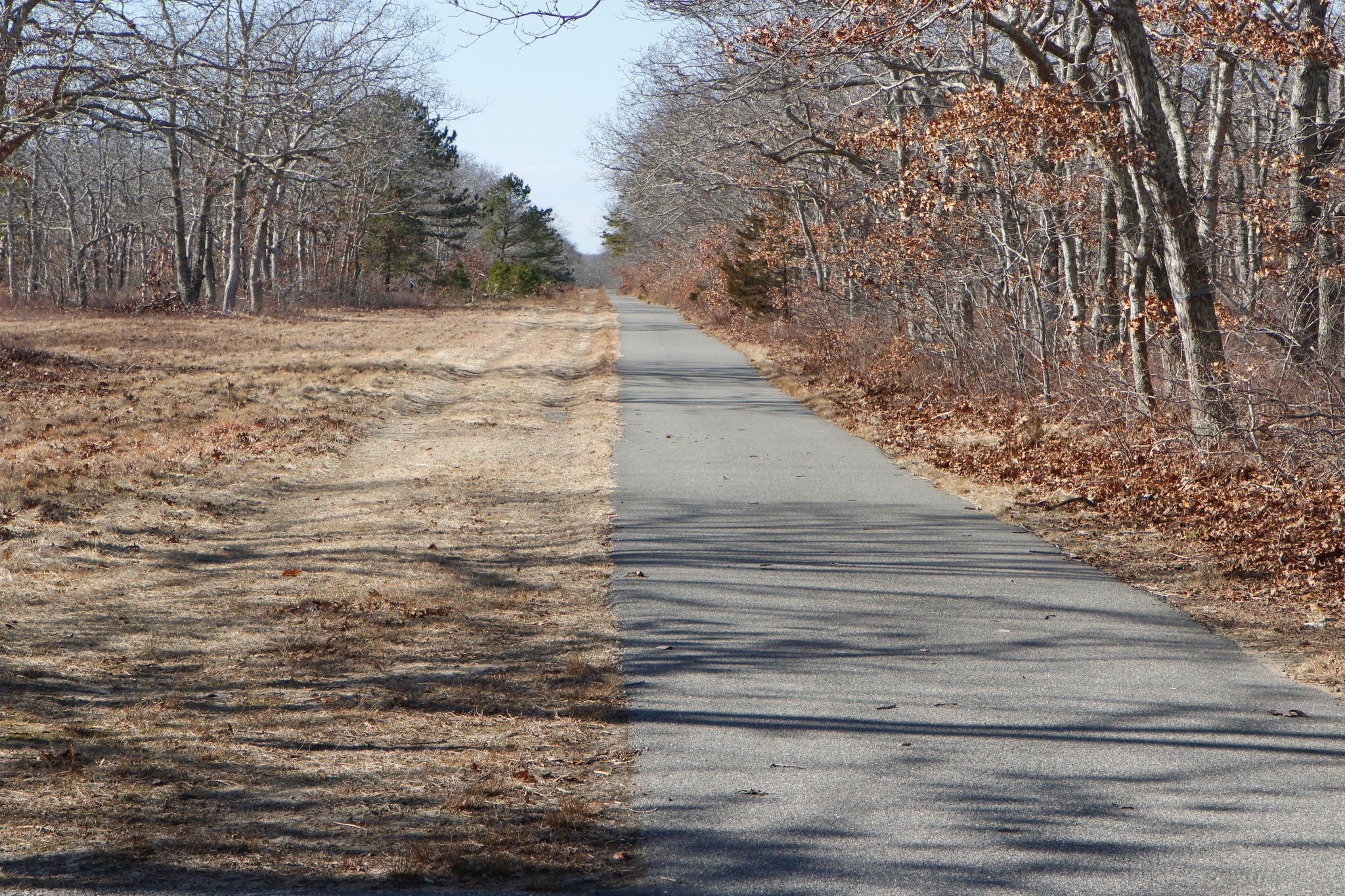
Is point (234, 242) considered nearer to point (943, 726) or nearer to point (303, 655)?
point (303, 655)

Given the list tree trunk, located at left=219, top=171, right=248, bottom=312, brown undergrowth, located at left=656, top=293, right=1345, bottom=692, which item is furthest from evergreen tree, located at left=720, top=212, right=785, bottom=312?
brown undergrowth, located at left=656, top=293, right=1345, bottom=692

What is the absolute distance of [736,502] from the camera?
403 inches

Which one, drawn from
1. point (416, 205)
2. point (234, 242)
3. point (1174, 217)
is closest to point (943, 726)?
point (1174, 217)

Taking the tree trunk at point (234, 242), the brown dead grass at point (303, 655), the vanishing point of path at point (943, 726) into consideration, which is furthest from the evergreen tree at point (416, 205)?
the vanishing point of path at point (943, 726)

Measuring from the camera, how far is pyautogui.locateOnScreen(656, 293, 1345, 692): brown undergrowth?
6.91 meters

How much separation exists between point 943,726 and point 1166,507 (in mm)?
5444

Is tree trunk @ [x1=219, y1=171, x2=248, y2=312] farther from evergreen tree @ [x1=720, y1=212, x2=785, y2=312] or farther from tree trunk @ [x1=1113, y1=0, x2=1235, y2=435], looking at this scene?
tree trunk @ [x1=1113, y1=0, x2=1235, y2=435]

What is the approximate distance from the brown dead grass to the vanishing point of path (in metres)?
0.38

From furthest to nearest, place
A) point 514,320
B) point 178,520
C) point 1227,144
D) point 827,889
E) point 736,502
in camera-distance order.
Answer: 1. point 514,320
2. point 1227,144
3. point 736,502
4. point 178,520
5. point 827,889

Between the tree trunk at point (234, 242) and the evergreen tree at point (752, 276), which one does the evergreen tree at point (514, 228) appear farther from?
the evergreen tree at point (752, 276)

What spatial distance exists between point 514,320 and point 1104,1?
36.6 metres

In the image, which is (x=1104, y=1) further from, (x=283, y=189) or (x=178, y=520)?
(x=283, y=189)

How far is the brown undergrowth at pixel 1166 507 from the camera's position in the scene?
272 inches

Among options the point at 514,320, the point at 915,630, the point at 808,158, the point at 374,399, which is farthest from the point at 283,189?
the point at 915,630
